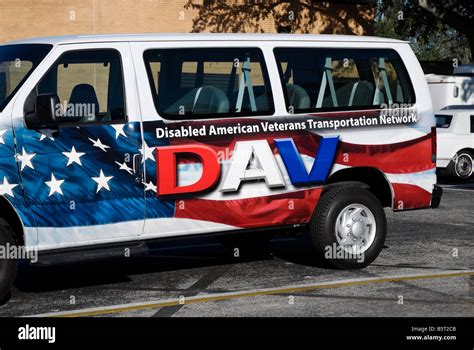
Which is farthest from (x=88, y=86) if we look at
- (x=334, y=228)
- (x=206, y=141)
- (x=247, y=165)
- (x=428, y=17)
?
(x=428, y=17)

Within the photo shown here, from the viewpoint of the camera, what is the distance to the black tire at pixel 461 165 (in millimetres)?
21266

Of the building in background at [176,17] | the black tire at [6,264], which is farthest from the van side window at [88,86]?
the building in background at [176,17]

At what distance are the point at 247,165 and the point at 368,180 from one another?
1.75 m

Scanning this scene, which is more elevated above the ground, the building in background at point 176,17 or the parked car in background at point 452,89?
the building in background at point 176,17

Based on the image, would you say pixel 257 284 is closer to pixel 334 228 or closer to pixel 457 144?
Result: pixel 334 228

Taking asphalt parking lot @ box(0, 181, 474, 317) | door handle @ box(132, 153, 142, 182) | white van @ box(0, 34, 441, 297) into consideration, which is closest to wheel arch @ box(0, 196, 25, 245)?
white van @ box(0, 34, 441, 297)

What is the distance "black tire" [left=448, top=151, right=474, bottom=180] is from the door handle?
13.8 meters

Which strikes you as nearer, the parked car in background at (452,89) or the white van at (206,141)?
the white van at (206,141)

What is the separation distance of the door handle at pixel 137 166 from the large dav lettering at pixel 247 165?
156mm

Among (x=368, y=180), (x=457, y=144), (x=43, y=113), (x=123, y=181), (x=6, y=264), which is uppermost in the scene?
(x=43, y=113)

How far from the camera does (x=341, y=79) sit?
9.90m

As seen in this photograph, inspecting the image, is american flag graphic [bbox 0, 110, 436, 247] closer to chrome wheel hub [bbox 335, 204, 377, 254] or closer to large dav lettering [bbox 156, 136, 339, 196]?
large dav lettering [bbox 156, 136, 339, 196]

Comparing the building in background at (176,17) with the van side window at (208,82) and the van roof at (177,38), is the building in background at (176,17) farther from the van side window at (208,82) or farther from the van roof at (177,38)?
the van side window at (208,82)
